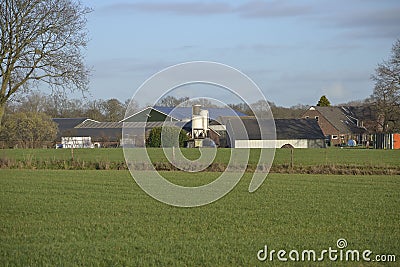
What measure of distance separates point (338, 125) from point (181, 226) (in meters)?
104

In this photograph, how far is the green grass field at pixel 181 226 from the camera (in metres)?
10.6

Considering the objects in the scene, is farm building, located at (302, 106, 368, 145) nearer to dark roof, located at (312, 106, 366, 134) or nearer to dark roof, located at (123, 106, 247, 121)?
dark roof, located at (312, 106, 366, 134)

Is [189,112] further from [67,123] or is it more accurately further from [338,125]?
[338,125]

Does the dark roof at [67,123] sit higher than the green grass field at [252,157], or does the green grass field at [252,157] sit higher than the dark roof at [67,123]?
the dark roof at [67,123]

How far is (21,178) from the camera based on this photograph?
3005cm

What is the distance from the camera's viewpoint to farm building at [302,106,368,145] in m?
114

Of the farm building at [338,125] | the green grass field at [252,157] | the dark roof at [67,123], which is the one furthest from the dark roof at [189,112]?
the farm building at [338,125]

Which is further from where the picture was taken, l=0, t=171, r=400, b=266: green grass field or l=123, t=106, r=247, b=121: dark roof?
l=123, t=106, r=247, b=121: dark roof

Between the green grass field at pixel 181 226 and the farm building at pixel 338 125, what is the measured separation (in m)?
91.2

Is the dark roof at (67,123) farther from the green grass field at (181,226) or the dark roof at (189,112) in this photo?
the green grass field at (181,226)

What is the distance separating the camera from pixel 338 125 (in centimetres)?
11431

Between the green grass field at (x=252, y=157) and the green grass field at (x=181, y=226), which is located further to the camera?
the green grass field at (x=252, y=157)

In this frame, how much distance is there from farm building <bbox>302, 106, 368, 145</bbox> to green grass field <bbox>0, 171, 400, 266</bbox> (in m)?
91.2

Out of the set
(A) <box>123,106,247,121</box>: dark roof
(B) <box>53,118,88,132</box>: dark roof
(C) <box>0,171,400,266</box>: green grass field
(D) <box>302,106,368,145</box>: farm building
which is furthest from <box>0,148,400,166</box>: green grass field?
(D) <box>302,106,368,145</box>: farm building
